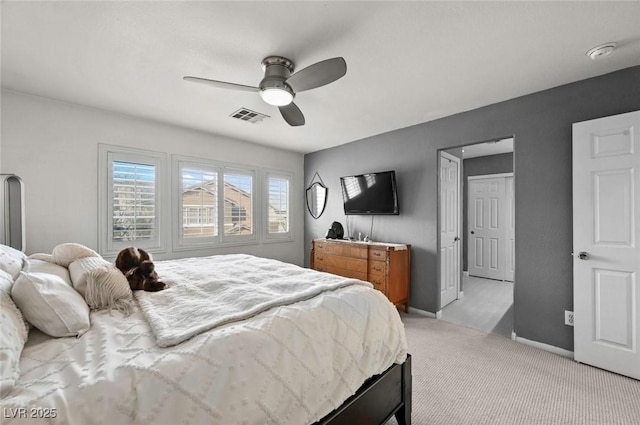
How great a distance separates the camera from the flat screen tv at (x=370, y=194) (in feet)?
12.8

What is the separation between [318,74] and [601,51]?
212cm

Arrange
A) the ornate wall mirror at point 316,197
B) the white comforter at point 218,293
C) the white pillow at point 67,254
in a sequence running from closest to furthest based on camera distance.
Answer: the white comforter at point 218,293 < the white pillow at point 67,254 < the ornate wall mirror at point 316,197

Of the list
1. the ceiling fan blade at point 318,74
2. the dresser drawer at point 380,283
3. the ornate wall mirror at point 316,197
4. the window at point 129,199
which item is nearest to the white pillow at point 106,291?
the ceiling fan blade at point 318,74

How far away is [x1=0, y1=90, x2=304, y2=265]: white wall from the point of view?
9.11 ft

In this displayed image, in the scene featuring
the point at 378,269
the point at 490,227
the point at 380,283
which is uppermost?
the point at 490,227

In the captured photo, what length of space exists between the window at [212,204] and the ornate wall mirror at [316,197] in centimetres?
117

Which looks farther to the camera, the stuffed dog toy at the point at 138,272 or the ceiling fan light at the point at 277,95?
the ceiling fan light at the point at 277,95

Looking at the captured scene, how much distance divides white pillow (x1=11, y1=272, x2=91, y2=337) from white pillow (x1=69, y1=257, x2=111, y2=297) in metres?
0.24

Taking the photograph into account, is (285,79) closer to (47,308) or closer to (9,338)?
(47,308)

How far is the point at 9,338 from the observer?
90 cm

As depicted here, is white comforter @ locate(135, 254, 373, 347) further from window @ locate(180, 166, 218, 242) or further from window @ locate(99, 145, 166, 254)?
window @ locate(180, 166, 218, 242)

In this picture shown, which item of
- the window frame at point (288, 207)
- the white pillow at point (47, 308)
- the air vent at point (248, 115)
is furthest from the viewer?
the window frame at point (288, 207)

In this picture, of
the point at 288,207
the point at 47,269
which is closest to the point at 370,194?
the point at 288,207

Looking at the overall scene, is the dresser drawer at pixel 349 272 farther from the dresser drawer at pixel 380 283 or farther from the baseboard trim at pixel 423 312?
the baseboard trim at pixel 423 312
